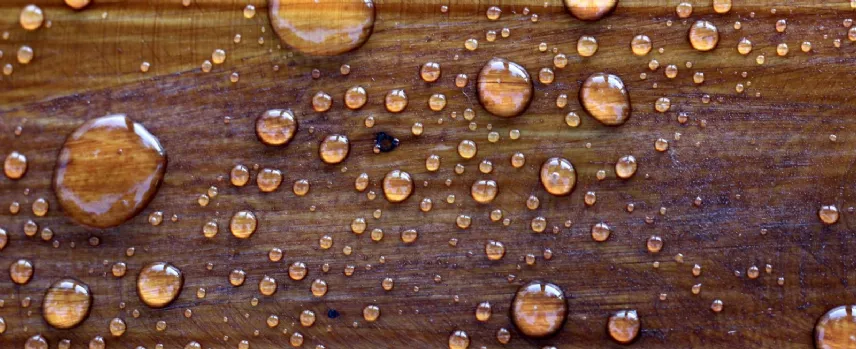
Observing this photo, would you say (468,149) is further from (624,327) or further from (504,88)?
(624,327)

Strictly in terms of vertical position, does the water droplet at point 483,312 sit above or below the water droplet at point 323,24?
below

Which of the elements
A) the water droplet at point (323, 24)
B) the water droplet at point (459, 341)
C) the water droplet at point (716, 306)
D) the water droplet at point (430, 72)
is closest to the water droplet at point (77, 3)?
the water droplet at point (323, 24)

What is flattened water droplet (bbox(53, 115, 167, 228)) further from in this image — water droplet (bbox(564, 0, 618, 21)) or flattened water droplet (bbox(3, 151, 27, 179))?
water droplet (bbox(564, 0, 618, 21))

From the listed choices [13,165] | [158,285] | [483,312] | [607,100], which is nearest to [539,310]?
[483,312]

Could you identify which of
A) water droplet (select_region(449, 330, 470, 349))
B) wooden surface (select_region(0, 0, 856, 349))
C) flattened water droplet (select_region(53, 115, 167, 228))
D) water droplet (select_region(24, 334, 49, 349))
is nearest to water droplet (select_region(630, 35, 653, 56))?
wooden surface (select_region(0, 0, 856, 349))

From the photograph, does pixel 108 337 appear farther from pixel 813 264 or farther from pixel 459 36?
pixel 813 264

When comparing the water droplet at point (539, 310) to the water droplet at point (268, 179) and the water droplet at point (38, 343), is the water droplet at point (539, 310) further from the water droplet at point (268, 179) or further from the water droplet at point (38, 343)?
the water droplet at point (38, 343)

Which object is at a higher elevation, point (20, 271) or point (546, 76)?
point (546, 76)
